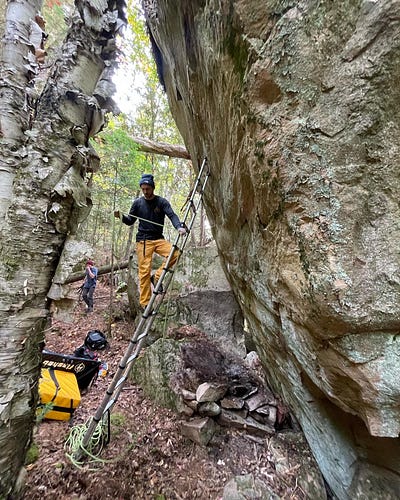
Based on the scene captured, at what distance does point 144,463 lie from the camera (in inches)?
120

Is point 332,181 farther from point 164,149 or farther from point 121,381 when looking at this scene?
point 164,149

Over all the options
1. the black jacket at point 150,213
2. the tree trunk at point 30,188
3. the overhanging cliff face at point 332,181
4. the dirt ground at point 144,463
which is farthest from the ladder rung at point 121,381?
the black jacket at point 150,213

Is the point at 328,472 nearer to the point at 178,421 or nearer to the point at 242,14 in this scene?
the point at 178,421

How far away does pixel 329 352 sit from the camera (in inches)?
70.6

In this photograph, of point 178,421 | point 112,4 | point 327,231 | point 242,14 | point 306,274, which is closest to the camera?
point 327,231

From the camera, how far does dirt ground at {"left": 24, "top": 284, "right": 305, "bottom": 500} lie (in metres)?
2.55

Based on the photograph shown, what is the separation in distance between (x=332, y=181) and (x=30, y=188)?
6.68ft

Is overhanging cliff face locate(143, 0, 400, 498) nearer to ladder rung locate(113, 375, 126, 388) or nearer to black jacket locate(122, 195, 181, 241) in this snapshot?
ladder rung locate(113, 375, 126, 388)

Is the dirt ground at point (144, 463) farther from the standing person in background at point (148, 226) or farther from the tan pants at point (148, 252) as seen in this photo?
the standing person in background at point (148, 226)

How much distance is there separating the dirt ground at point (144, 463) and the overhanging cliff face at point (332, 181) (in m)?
1.35

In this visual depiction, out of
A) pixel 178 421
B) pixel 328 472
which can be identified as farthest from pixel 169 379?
pixel 328 472

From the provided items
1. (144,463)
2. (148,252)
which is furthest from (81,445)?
(148,252)

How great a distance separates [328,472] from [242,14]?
473cm

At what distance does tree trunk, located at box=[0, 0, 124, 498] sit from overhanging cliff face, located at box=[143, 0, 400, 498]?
135 cm
